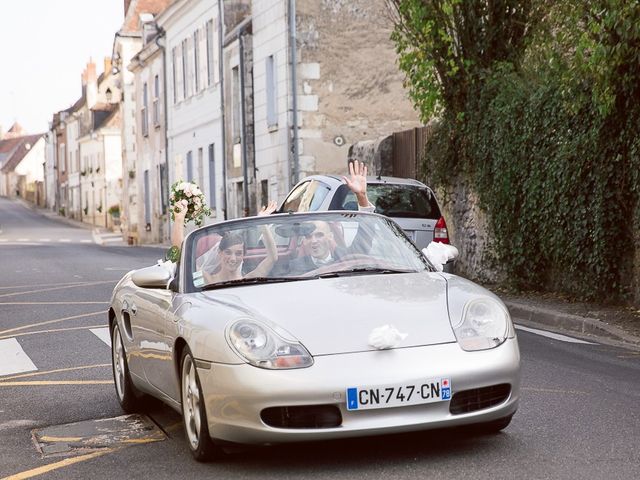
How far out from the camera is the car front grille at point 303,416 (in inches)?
232

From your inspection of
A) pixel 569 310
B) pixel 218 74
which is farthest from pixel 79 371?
pixel 218 74

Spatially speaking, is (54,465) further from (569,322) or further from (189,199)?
(569,322)

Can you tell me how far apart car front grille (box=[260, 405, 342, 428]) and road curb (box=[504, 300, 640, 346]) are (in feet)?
21.9

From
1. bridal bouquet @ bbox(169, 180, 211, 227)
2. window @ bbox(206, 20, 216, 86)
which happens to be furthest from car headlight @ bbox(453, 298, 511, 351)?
window @ bbox(206, 20, 216, 86)

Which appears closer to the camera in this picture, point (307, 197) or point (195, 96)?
point (307, 197)

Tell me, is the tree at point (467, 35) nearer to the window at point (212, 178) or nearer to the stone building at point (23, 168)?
the window at point (212, 178)

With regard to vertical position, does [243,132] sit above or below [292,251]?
above

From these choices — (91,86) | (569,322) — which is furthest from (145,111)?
(569,322)

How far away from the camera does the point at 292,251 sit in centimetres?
709

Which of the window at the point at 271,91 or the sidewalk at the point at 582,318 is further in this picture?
the window at the point at 271,91

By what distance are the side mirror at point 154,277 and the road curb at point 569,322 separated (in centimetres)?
611

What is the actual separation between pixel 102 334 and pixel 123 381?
16.4 ft

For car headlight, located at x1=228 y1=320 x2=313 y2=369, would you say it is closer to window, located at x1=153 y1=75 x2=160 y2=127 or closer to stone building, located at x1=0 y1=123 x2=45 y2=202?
window, located at x1=153 y1=75 x2=160 y2=127

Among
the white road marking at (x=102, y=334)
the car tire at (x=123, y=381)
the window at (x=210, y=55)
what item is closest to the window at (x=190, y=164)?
the window at (x=210, y=55)
